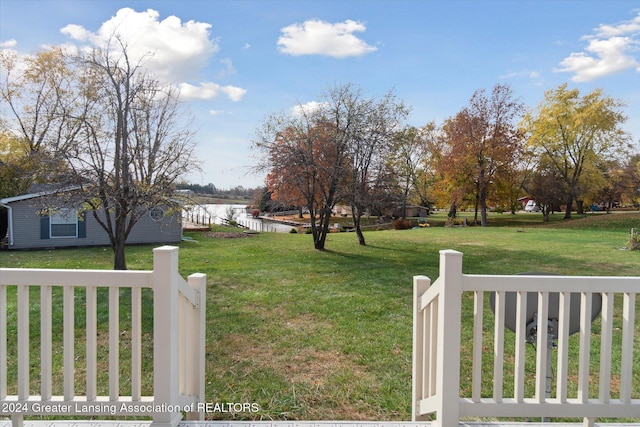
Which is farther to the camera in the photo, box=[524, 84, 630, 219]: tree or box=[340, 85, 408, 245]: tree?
box=[524, 84, 630, 219]: tree

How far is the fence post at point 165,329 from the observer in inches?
69.3

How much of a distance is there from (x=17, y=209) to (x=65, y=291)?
14.5 metres

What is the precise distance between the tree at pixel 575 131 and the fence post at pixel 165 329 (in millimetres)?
28560

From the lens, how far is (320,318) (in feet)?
15.4

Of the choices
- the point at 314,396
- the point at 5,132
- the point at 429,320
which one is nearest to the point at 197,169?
the point at 314,396

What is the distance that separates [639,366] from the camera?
3.35 metres

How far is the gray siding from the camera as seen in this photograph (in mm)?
12812

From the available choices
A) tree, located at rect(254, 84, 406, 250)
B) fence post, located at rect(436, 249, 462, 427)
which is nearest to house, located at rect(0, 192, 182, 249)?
tree, located at rect(254, 84, 406, 250)

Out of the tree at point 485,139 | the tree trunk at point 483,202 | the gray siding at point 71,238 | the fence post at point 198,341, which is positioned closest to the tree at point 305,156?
the gray siding at point 71,238

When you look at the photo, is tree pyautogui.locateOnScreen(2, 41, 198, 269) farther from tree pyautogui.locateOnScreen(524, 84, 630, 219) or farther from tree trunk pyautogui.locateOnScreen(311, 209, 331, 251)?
tree pyautogui.locateOnScreen(524, 84, 630, 219)

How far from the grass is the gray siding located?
2.14m

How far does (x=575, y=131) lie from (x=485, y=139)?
664 cm

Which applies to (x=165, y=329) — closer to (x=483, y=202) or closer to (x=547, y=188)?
(x=483, y=202)

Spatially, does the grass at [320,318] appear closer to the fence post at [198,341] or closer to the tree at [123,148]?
the fence post at [198,341]
